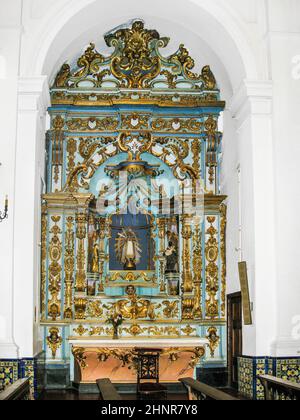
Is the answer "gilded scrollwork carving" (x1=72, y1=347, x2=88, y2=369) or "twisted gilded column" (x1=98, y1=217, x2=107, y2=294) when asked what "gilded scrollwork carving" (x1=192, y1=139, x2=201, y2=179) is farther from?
"gilded scrollwork carving" (x1=72, y1=347, x2=88, y2=369)

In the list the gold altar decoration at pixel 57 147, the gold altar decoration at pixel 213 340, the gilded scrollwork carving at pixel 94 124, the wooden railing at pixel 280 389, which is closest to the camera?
the wooden railing at pixel 280 389

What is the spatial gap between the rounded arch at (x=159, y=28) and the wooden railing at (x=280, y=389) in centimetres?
523

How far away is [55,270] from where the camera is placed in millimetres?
13695

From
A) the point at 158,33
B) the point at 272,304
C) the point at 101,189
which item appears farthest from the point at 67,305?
the point at 158,33

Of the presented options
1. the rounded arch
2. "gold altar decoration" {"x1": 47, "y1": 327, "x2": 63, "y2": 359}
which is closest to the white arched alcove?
the rounded arch

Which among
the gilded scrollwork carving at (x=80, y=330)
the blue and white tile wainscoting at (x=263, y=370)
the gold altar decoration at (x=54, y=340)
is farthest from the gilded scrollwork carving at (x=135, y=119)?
the blue and white tile wainscoting at (x=263, y=370)

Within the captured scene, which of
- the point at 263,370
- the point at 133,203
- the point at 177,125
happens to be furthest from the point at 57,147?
the point at 263,370

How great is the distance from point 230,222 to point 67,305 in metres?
3.33

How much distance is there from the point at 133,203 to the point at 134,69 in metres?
2.56

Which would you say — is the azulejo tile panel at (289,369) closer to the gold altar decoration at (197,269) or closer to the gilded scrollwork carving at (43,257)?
the gold altar decoration at (197,269)

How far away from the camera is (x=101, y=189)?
14.1 metres

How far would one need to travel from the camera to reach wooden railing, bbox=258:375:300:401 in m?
7.46

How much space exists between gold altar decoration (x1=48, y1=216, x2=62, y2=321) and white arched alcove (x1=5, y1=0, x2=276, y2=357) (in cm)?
160

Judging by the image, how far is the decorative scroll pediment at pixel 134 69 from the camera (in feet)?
46.6
